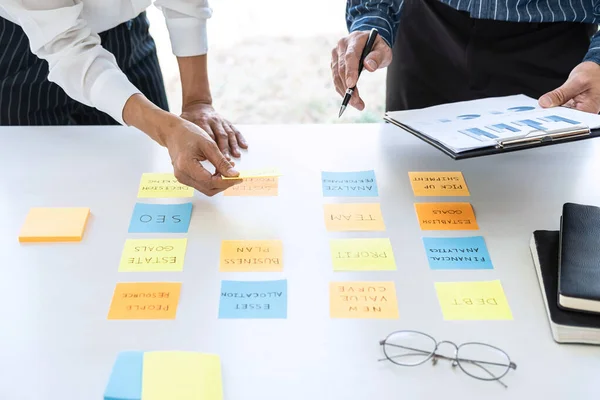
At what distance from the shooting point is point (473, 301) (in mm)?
920

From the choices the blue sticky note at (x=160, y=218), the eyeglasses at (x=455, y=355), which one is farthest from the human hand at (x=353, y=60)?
the eyeglasses at (x=455, y=355)

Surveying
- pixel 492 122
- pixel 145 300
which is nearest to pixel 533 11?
pixel 492 122

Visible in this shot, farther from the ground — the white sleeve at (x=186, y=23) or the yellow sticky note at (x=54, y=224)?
the white sleeve at (x=186, y=23)

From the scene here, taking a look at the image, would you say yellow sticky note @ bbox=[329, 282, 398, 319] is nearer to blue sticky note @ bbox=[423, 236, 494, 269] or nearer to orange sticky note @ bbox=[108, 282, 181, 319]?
blue sticky note @ bbox=[423, 236, 494, 269]

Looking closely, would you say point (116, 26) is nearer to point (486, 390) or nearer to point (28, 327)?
point (28, 327)

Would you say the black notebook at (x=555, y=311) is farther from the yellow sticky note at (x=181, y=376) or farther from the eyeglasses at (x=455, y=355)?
the yellow sticky note at (x=181, y=376)

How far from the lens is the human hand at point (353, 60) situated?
1255 mm

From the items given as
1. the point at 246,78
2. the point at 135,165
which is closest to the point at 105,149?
the point at 135,165

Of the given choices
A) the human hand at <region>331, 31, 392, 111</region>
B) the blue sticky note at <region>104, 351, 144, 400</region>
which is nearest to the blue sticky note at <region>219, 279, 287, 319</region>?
the blue sticky note at <region>104, 351, 144, 400</region>

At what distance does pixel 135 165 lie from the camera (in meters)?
1.22

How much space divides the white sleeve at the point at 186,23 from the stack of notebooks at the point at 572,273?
79 cm

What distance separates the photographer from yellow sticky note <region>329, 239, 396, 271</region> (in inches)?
38.6

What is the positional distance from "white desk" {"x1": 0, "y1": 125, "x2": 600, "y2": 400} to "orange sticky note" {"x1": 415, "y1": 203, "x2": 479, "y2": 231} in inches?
0.6

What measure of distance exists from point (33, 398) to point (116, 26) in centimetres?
87
